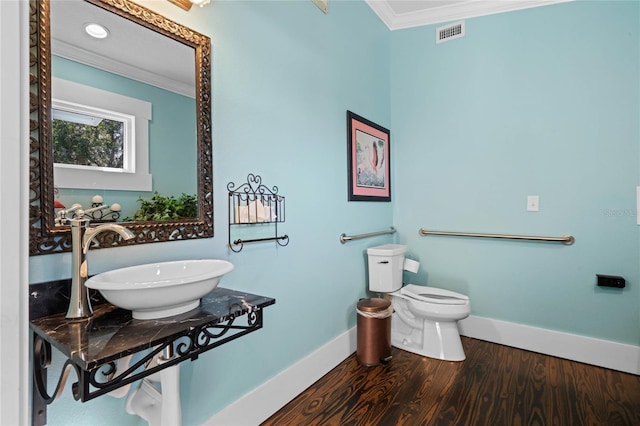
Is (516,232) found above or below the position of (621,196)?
below

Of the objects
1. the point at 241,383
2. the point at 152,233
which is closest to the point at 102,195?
the point at 152,233

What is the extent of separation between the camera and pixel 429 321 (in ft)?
7.88

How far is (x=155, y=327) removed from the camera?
912 millimetres

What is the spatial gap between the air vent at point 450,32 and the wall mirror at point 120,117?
2280 mm

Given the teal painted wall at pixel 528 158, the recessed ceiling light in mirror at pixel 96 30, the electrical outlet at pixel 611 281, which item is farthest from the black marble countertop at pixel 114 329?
the electrical outlet at pixel 611 281

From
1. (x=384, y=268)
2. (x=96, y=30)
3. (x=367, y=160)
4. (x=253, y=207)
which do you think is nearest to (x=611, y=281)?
(x=384, y=268)

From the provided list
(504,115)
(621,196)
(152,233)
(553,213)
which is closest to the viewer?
(152,233)

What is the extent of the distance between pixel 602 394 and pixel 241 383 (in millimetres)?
2119

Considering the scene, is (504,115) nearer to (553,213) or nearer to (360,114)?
(553,213)

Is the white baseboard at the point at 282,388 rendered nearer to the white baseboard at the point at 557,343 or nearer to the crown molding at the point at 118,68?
the white baseboard at the point at 557,343

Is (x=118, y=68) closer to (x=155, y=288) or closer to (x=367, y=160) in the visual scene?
(x=155, y=288)

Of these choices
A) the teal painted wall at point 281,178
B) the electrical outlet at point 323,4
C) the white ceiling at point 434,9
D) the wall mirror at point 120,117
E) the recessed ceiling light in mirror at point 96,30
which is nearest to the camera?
the wall mirror at point 120,117

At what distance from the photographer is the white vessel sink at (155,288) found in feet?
2.80

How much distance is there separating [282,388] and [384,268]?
1157 millimetres
